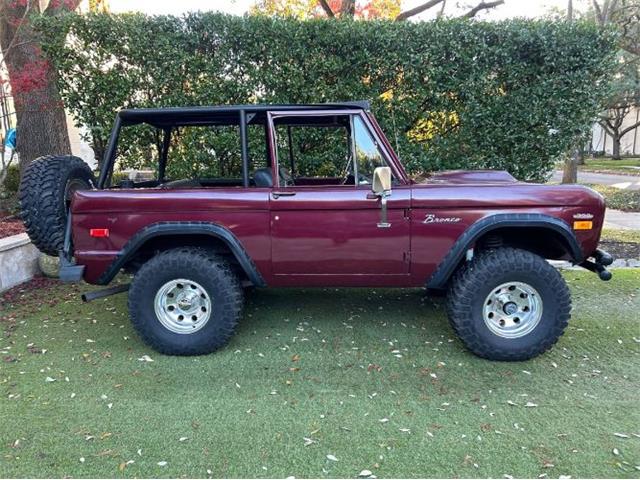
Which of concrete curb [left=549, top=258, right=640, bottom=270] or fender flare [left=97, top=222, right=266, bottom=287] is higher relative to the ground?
fender flare [left=97, top=222, right=266, bottom=287]

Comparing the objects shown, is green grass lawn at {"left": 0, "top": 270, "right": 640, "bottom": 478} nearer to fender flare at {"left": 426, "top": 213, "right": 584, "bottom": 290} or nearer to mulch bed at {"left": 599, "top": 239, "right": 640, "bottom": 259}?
fender flare at {"left": 426, "top": 213, "right": 584, "bottom": 290}

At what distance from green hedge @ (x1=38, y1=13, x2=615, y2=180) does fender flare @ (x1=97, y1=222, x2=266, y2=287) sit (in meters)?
3.01

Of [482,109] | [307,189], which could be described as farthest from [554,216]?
[482,109]

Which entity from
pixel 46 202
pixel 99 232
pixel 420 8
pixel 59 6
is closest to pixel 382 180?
pixel 99 232

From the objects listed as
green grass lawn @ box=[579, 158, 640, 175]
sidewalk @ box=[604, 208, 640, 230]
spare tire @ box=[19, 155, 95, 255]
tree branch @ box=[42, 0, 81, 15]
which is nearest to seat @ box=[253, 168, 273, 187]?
spare tire @ box=[19, 155, 95, 255]

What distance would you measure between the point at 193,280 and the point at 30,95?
514cm

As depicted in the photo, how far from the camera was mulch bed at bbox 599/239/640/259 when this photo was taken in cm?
641

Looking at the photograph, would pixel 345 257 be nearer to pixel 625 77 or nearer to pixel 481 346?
pixel 481 346

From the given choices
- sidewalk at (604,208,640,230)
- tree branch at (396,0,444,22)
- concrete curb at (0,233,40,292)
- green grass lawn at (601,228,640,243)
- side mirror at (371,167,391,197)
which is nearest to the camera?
side mirror at (371,167,391,197)

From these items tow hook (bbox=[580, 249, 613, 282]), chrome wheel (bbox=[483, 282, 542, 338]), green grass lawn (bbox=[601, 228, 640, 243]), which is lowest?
green grass lawn (bbox=[601, 228, 640, 243])

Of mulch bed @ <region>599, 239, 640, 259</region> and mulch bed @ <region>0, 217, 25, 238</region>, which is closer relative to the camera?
mulch bed @ <region>0, 217, 25, 238</region>

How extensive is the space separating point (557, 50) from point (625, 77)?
2472 centimetres

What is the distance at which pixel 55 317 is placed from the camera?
4.54 meters

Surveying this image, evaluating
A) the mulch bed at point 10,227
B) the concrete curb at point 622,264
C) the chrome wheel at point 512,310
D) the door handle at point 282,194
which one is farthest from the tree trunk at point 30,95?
the concrete curb at point 622,264
